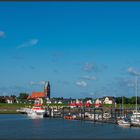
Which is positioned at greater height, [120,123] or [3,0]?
[3,0]

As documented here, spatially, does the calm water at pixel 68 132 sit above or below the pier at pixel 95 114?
below

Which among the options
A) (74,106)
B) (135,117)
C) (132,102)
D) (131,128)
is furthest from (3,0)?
(132,102)

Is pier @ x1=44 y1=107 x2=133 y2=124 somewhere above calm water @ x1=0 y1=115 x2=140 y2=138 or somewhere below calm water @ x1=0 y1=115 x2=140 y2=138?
above

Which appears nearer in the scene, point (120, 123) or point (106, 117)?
point (120, 123)

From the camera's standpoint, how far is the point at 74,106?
16838 centimetres

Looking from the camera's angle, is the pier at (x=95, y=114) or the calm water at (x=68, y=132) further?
the pier at (x=95, y=114)

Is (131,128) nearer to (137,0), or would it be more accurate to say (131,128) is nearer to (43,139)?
(43,139)

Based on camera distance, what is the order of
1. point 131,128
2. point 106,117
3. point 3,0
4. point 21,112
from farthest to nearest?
point 21,112 → point 106,117 → point 131,128 → point 3,0

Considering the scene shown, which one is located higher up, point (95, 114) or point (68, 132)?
point (95, 114)

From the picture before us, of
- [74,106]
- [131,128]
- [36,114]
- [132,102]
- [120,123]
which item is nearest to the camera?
[131,128]

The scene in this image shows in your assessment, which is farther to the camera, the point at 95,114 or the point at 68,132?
the point at 95,114

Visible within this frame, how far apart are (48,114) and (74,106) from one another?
51145 mm

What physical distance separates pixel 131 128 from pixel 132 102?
129 meters

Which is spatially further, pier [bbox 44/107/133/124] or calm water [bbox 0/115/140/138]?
pier [bbox 44/107/133/124]
